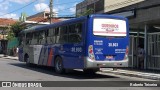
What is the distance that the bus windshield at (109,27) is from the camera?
17516mm

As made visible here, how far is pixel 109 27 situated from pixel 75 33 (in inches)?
69.6

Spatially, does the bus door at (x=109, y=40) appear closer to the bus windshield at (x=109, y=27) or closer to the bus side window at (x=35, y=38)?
the bus windshield at (x=109, y=27)

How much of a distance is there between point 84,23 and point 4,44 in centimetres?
5052

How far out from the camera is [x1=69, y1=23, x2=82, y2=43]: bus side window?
17859 mm

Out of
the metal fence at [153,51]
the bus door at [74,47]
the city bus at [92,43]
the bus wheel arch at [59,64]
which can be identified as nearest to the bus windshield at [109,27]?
the city bus at [92,43]

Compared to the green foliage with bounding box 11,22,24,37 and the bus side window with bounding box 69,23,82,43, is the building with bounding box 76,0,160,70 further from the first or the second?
the green foliage with bounding box 11,22,24,37

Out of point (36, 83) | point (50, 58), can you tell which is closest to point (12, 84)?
point (36, 83)

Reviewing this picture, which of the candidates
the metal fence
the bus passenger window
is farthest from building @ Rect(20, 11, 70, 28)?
the metal fence

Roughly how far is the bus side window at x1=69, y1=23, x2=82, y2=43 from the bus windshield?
34.1 inches

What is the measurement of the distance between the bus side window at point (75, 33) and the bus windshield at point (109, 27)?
0.87m

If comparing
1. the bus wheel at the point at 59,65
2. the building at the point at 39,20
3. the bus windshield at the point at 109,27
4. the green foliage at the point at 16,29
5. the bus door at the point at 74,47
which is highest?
the building at the point at 39,20

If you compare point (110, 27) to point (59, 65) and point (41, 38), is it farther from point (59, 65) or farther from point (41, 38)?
point (41, 38)

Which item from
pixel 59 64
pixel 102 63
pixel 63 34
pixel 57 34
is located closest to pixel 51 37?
pixel 57 34

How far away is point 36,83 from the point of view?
1477 cm
